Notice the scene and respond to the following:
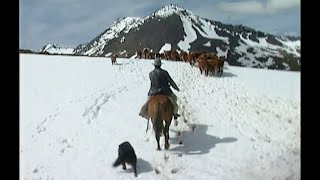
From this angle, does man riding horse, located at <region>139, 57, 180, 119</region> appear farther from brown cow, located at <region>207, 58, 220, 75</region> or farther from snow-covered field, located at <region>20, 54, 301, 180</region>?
brown cow, located at <region>207, 58, 220, 75</region>

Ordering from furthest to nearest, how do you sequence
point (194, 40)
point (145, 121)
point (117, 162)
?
point (194, 40)
point (145, 121)
point (117, 162)

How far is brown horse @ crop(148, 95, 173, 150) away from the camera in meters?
2.79

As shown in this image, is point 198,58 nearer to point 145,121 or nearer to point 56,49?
point 145,121

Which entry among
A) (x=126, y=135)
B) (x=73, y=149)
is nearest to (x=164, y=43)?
(x=126, y=135)

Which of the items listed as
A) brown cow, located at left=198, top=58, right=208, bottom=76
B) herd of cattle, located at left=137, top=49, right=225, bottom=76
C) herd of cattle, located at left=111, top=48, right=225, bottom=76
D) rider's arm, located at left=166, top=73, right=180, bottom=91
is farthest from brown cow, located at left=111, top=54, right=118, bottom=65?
brown cow, located at left=198, top=58, right=208, bottom=76

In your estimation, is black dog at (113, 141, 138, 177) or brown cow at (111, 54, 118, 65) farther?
brown cow at (111, 54, 118, 65)

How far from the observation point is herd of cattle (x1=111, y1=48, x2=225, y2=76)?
287 centimetres

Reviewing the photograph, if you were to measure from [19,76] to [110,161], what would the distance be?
0.56 meters

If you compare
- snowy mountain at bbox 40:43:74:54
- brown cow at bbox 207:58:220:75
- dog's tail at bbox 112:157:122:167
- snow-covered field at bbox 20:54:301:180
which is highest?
snowy mountain at bbox 40:43:74:54

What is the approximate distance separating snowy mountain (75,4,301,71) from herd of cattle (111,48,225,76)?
2cm

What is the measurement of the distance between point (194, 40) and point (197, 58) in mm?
88

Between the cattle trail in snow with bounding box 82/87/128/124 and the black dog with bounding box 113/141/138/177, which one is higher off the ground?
the cattle trail in snow with bounding box 82/87/128/124

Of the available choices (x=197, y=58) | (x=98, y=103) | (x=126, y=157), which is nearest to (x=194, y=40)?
(x=197, y=58)

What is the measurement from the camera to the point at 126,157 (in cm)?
271
